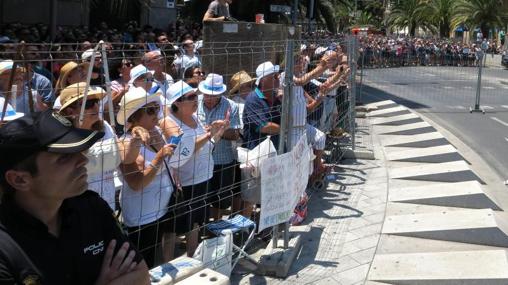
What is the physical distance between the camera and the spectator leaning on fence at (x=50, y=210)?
1.85 meters

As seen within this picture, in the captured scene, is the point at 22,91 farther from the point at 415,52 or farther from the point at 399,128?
the point at 415,52

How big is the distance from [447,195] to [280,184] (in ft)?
9.88

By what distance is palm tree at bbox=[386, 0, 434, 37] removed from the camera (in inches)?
2381

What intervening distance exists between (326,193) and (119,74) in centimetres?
286

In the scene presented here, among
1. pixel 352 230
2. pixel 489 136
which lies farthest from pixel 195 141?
pixel 489 136

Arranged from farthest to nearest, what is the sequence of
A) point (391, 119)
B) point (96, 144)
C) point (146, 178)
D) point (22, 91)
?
point (391, 119)
point (22, 91)
point (146, 178)
point (96, 144)

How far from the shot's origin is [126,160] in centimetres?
366

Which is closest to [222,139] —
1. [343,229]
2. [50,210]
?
[343,229]

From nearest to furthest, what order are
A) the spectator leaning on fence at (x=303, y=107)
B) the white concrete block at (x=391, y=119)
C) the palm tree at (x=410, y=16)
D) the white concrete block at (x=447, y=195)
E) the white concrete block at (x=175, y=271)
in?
the white concrete block at (x=175, y=271)
the spectator leaning on fence at (x=303, y=107)
the white concrete block at (x=447, y=195)
the white concrete block at (x=391, y=119)
the palm tree at (x=410, y=16)

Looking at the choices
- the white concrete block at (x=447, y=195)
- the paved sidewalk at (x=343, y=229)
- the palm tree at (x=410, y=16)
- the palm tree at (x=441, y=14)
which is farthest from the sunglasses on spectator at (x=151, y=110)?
the palm tree at (x=410, y=16)

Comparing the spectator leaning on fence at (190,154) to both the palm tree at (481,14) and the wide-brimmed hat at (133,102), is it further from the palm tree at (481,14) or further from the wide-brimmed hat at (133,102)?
the palm tree at (481,14)

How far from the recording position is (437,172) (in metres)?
7.70

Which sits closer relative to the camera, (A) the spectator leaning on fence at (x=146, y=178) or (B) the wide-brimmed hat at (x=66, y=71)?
(A) the spectator leaning on fence at (x=146, y=178)

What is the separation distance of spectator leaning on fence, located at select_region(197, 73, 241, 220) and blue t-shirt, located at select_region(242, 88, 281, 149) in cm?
20
